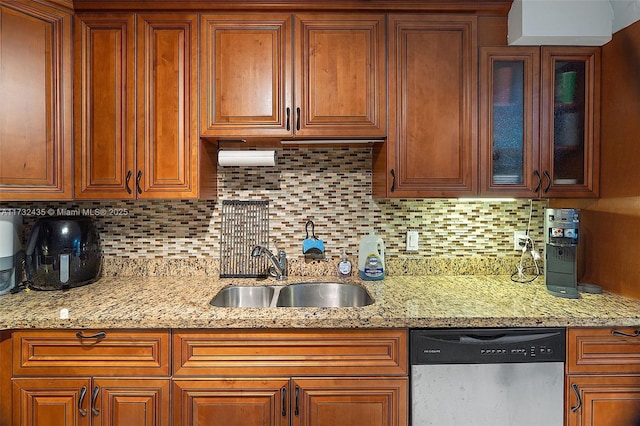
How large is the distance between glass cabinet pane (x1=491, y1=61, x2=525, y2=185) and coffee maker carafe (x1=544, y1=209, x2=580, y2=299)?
0.79 feet

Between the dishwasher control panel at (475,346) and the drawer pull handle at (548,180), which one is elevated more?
the drawer pull handle at (548,180)

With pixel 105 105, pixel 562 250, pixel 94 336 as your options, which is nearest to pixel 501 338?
pixel 562 250

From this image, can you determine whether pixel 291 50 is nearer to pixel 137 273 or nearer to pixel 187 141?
pixel 187 141

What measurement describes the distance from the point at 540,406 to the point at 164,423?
1.45m

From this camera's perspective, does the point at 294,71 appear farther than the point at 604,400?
Yes

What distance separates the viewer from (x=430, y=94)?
1.80m

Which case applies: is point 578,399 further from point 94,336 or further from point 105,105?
point 105,105

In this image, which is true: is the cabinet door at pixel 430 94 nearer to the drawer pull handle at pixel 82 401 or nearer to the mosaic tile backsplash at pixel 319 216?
the mosaic tile backsplash at pixel 319 216

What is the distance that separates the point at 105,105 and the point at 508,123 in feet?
6.29

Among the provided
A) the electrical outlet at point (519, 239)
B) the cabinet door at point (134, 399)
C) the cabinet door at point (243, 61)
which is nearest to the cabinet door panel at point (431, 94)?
the cabinet door at point (243, 61)

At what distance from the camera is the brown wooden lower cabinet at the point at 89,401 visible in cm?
145

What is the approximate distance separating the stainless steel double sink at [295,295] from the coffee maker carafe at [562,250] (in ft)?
2.91

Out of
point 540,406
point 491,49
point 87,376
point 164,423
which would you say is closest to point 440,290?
point 540,406

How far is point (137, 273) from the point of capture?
83.4 inches
